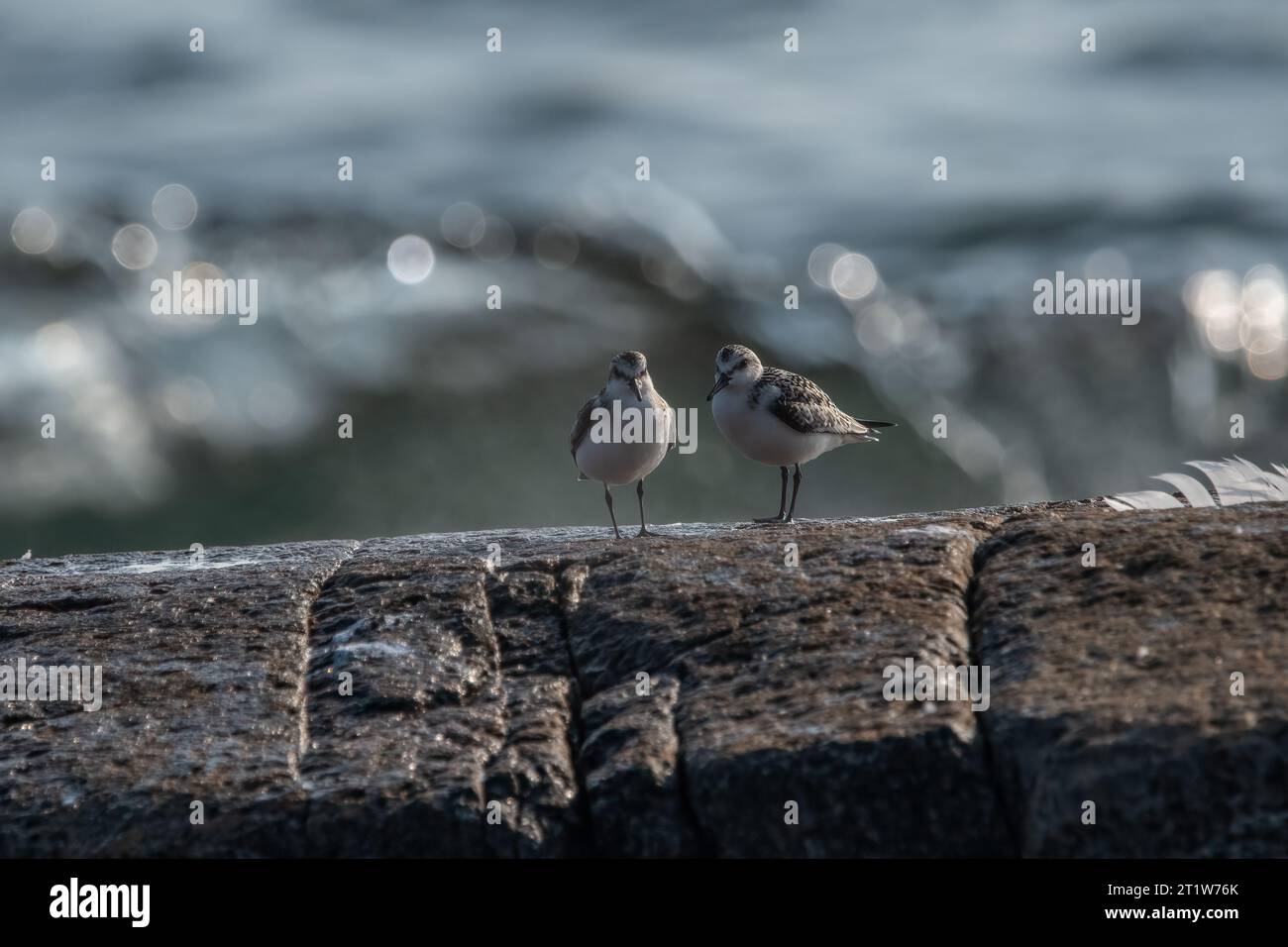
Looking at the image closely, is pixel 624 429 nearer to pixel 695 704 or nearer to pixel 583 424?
pixel 583 424

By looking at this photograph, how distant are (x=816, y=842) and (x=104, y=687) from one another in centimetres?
375

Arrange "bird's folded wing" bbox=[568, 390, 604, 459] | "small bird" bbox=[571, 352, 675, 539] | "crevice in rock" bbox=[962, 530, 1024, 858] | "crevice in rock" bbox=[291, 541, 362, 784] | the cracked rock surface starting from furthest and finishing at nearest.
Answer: "bird's folded wing" bbox=[568, 390, 604, 459] < "small bird" bbox=[571, 352, 675, 539] < "crevice in rock" bbox=[291, 541, 362, 784] < "crevice in rock" bbox=[962, 530, 1024, 858] < the cracked rock surface

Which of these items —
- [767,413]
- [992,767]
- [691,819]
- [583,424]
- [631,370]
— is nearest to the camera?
[992,767]

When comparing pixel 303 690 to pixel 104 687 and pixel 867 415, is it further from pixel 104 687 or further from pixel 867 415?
pixel 867 415

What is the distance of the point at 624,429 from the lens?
10547mm

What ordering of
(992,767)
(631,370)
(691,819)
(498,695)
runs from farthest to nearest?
(631,370)
(498,695)
(691,819)
(992,767)

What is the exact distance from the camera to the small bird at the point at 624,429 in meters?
10.6

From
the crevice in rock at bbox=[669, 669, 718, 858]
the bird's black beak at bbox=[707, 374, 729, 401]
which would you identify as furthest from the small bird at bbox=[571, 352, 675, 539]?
the crevice in rock at bbox=[669, 669, 718, 858]

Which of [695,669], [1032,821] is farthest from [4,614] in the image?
[1032,821]

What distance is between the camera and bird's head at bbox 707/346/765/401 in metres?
11.3

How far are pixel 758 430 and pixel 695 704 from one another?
437cm

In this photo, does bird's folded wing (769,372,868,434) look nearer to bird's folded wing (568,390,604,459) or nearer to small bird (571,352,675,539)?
small bird (571,352,675,539)

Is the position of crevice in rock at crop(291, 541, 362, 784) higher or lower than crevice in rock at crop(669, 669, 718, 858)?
higher

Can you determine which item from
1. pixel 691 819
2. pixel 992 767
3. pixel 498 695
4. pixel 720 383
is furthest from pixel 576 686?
pixel 720 383
